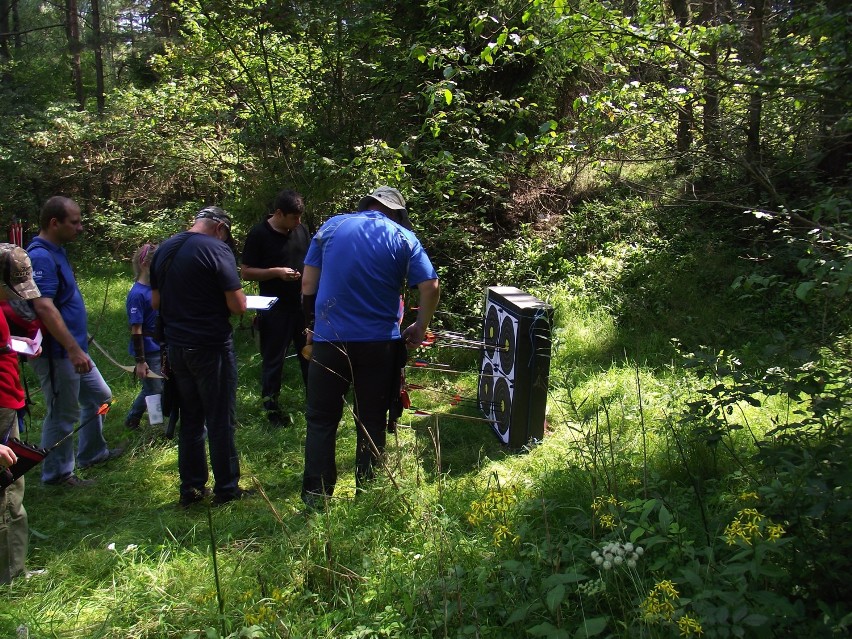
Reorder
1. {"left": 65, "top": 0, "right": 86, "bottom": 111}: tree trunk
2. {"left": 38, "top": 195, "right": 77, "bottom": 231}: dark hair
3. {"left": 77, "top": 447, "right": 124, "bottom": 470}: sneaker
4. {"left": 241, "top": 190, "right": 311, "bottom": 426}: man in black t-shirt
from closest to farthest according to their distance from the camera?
{"left": 38, "top": 195, "right": 77, "bottom": 231}: dark hair → {"left": 77, "top": 447, "right": 124, "bottom": 470}: sneaker → {"left": 241, "top": 190, "right": 311, "bottom": 426}: man in black t-shirt → {"left": 65, "top": 0, "right": 86, "bottom": 111}: tree trunk

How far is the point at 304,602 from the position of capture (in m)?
2.93

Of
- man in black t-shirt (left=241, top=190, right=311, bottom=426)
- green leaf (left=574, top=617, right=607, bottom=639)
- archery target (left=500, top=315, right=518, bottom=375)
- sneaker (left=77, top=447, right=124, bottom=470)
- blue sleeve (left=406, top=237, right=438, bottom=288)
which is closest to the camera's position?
green leaf (left=574, top=617, right=607, bottom=639)

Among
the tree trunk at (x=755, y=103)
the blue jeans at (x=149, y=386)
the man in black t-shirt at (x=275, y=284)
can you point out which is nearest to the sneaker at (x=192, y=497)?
the blue jeans at (x=149, y=386)

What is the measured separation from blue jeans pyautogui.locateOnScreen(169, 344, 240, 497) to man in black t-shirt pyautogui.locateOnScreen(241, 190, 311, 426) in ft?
4.71

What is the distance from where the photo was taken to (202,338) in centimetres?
416

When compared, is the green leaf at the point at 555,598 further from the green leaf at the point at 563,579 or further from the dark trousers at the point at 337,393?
the dark trousers at the point at 337,393

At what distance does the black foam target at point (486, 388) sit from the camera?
18.4ft

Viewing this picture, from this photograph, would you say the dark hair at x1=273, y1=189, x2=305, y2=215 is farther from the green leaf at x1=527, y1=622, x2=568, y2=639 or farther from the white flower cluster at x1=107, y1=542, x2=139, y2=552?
the green leaf at x1=527, y1=622, x2=568, y2=639

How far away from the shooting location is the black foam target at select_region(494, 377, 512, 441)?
5066mm

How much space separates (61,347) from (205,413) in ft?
3.69

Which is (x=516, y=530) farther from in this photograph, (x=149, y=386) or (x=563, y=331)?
(x=563, y=331)

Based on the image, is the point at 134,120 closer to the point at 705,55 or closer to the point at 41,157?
the point at 41,157

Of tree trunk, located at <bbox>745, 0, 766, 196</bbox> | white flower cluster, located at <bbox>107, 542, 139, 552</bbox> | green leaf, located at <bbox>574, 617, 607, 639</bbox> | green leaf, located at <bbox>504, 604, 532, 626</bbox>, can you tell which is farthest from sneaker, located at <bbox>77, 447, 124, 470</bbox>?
tree trunk, located at <bbox>745, 0, 766, 196</bbox>

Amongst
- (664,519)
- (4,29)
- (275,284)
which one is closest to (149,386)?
(275,284)
